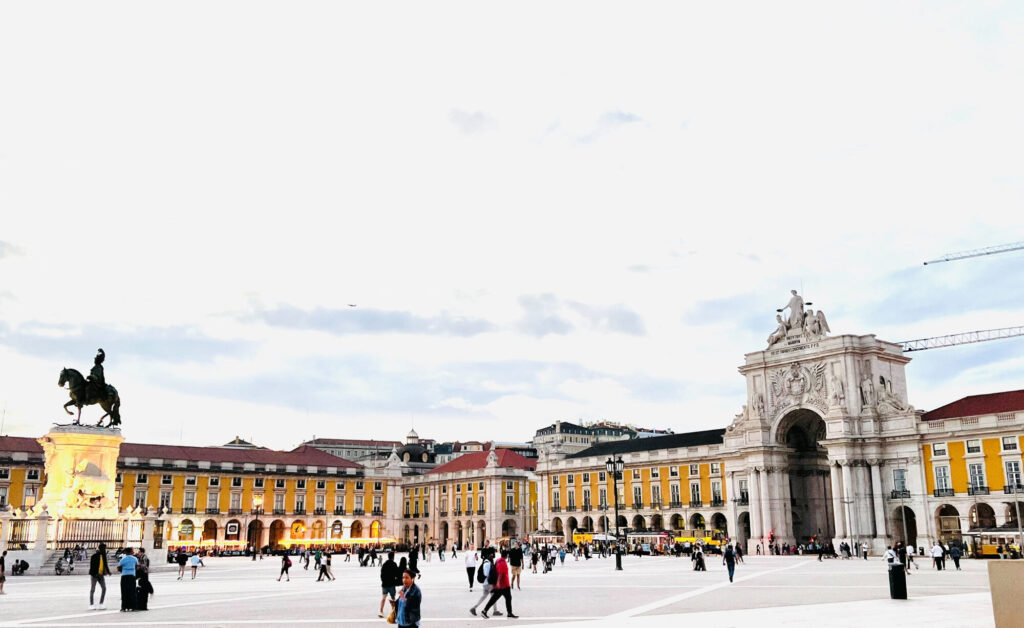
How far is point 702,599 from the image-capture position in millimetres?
24156

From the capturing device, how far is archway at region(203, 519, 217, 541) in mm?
100875

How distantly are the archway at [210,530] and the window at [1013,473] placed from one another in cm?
7709

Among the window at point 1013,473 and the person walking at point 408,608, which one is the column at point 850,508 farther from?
the person walking at point 408,608

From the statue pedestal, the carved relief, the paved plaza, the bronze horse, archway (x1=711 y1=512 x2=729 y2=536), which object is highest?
the carved relief

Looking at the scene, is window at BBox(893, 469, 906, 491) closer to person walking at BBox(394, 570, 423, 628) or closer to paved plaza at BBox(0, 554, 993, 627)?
paved plaza at BBox(0, 554, 993, 627)

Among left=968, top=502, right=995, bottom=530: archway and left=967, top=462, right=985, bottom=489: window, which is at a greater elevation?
left=967, top=462, right=985, bottom=489: window

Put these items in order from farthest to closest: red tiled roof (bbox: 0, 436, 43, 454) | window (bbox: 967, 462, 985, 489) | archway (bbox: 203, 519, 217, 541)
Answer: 1. archway (bbox: 203, 519, 217, 541)
2. red tiled roof (bbox: 0, 436, 43, 454)
3. window (bbox: 967, 462, 985, 489)

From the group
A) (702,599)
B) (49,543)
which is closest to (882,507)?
(702,599)

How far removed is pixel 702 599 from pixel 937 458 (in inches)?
1986

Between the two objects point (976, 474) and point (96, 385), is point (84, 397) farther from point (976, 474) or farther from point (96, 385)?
point (976, 474)

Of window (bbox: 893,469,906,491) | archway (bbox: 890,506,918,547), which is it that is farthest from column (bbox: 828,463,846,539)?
window (bbox: 893,469,906,491)

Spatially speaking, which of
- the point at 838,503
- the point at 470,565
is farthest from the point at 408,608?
the point at 838,503

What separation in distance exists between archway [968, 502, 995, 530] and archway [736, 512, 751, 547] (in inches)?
753

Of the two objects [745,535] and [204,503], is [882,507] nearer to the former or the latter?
[745,535]
